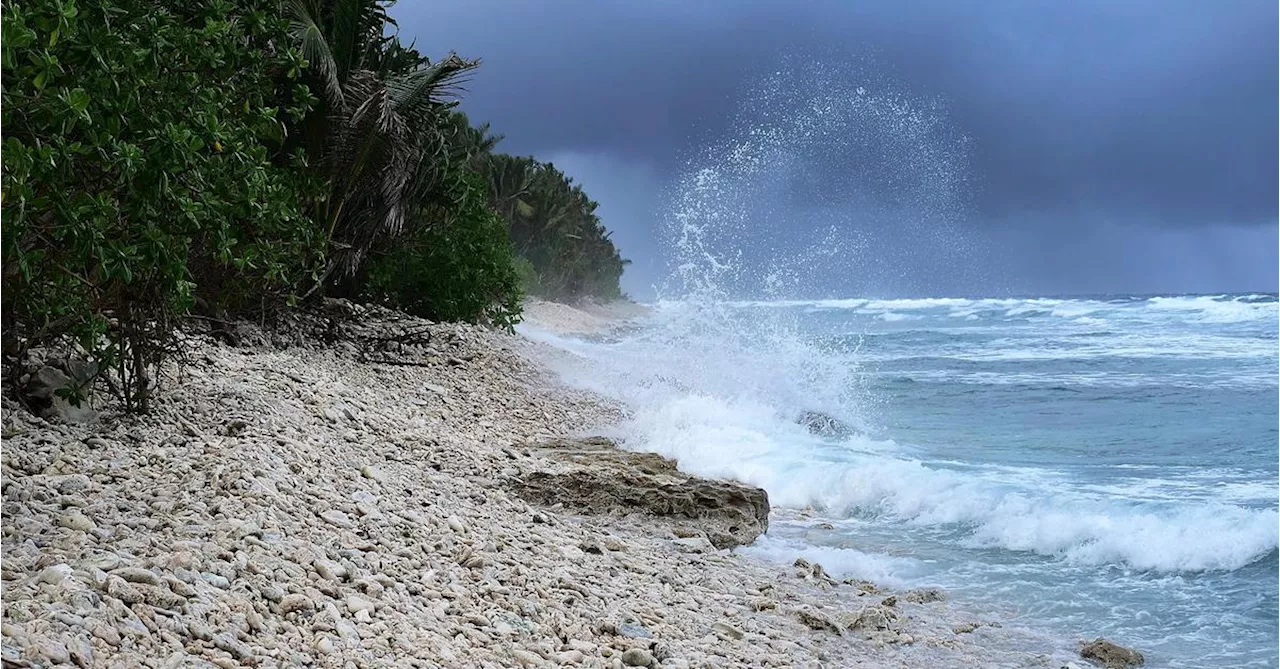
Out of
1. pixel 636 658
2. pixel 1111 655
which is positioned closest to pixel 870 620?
pixel 1111 655

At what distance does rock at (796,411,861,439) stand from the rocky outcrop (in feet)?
19.0

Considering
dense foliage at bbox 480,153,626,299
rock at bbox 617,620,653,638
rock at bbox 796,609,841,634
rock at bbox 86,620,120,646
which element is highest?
dense foliage at bbox 480,153,626,299

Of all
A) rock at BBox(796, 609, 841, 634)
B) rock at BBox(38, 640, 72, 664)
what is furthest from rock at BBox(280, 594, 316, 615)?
rock at BBox(796, 609, 841, 634)

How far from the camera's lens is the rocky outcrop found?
7.59 m

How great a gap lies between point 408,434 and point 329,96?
5.19m

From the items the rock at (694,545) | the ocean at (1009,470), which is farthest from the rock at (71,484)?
the ocean at (1009,470)

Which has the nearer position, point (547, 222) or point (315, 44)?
point (315, 44)

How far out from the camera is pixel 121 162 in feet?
14.0

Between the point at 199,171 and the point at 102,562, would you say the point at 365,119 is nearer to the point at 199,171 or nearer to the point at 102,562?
the point at 199,171

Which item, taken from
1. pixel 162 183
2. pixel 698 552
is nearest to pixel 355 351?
pixel 698 552

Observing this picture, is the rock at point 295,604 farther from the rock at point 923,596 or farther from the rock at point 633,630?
the rock at point 923,596

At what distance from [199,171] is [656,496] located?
12.8ft

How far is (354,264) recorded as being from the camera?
13562mm

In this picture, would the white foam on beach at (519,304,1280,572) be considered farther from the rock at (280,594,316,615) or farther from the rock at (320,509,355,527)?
the rock at (280,594,316,615)
